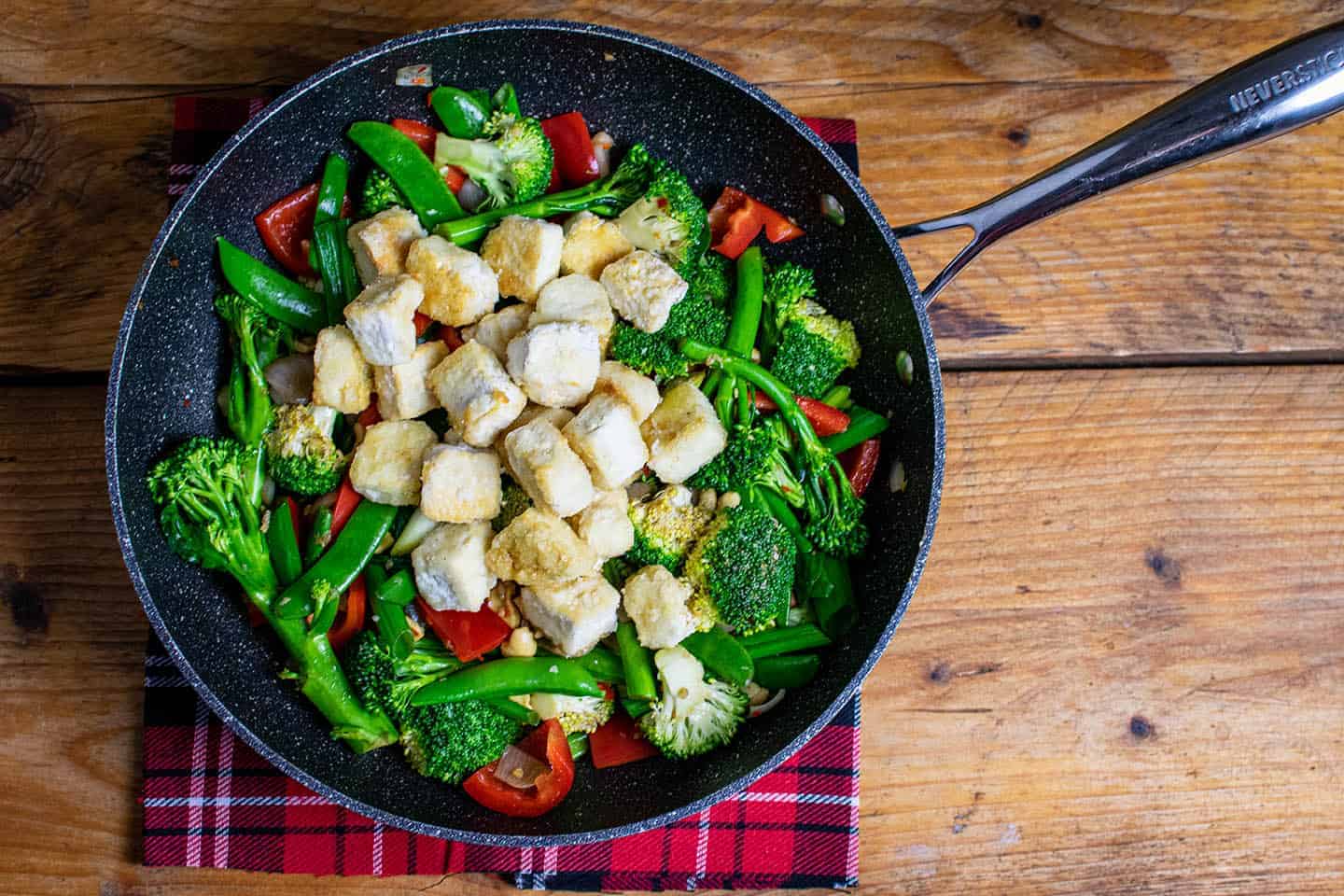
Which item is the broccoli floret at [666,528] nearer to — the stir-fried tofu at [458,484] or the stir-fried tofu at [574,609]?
the stir-fried tofu at [574,609]

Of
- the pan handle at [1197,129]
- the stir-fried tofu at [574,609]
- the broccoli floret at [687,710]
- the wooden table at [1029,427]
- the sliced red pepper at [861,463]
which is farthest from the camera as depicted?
the wooden table at [1029,427]

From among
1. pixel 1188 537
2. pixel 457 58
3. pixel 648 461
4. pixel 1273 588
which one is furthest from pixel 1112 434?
pixel 457 58

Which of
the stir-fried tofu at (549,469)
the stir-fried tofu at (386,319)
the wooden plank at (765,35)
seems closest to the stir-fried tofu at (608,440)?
the stir-fried tofu at (549,469)

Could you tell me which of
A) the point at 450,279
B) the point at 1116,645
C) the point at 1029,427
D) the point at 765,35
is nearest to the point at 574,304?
the point at 450,279

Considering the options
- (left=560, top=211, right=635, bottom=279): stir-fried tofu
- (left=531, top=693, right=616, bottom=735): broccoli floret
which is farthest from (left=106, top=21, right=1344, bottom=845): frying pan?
(left=560, top=211, right=635, bottom=279): stir-fried tofu

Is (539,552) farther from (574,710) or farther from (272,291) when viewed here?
(272,291)

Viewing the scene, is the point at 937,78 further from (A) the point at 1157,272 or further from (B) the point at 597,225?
(B) the point at 597,225
